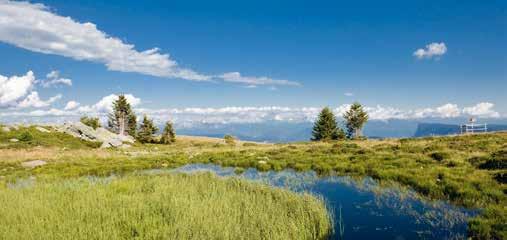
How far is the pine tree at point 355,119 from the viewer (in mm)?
93306

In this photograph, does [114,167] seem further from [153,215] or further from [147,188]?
[153,215]

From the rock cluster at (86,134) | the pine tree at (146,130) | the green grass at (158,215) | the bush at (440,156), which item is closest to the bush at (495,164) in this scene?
the bush at (440,156)

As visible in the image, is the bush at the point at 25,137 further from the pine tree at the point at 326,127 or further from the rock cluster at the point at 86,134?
the pine tree at the point at 326,127

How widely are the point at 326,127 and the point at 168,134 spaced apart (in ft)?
145

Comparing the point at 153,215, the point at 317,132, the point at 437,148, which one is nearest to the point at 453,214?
the point at 153,215

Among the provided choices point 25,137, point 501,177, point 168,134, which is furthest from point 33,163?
point 168,134

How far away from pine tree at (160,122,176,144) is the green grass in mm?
70507

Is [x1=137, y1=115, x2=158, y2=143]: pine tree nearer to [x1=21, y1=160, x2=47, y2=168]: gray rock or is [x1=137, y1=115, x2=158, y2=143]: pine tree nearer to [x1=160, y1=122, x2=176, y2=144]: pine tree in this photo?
[x1=160, y1=122, x2=176, y2=144]: pine tree

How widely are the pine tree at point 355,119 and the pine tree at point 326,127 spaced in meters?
12.4

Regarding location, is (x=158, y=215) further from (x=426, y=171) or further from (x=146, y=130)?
(x=146, y=130)

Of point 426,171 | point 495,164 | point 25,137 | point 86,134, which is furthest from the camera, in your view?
point 86,134

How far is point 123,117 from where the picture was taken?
8844cm

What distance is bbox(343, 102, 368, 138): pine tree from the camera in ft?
306

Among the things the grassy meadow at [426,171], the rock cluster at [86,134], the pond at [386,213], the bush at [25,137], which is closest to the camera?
the pond at [386,213]
